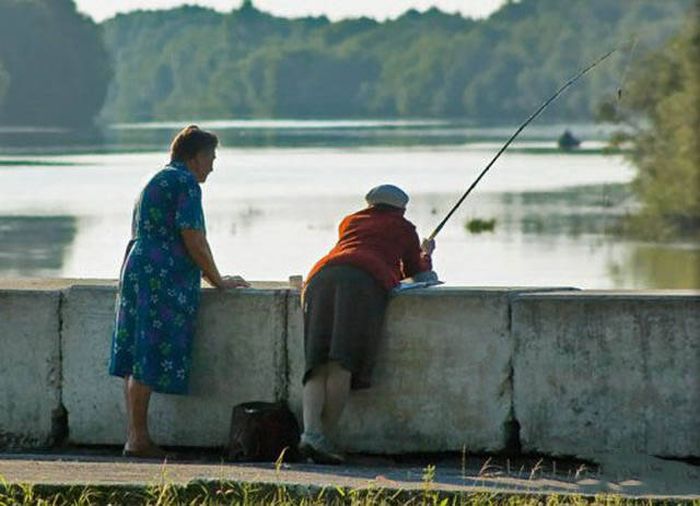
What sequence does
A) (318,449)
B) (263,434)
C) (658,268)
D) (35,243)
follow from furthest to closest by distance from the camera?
1. (35,243)
2. (658,268)
3. (263,434)
4. (318,449)

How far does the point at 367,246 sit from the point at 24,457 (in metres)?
1.69

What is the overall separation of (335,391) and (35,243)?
36.1 m

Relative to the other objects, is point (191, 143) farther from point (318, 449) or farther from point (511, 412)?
point (511, 412)

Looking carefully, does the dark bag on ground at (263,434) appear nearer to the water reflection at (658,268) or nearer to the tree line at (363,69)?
the water reflection at (658,268)

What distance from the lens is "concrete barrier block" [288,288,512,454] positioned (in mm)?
8039

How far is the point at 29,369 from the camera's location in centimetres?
842

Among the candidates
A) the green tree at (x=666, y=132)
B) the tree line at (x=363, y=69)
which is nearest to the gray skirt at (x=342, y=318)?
the green tree at (x=666, y=132)

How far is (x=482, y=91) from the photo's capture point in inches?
7018

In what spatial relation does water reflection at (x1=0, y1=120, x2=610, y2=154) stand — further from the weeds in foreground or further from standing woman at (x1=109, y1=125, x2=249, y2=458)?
the weeds in foreground

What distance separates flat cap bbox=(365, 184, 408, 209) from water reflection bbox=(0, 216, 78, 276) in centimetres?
2825

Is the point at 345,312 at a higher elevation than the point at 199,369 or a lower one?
higher

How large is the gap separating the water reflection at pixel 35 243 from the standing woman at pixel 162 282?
28.0 metres

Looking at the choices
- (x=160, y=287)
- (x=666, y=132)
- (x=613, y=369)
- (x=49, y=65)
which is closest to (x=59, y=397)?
(x=160, y=287)

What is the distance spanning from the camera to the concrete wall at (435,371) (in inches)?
312
